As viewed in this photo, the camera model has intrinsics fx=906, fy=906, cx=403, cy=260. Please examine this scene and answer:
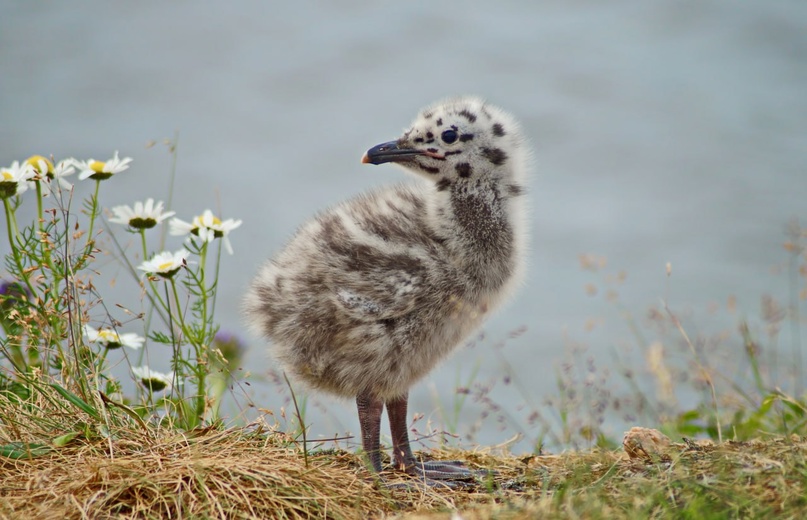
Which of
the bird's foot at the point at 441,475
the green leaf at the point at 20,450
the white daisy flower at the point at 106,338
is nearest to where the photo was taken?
the green leaf at the point at 20,450

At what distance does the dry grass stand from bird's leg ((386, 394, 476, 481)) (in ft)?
0.65

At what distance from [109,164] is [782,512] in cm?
304

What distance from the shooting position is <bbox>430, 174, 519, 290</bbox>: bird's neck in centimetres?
383

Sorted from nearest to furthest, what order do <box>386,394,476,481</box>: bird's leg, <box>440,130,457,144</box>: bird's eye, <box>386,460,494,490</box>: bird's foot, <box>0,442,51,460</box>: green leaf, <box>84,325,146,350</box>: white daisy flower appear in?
<box>0,442,51,460</box>: green leaf → <box>386,460,494,490</box>: bird's foot → <box>386,394,476,481</box>: bird's leg → <box>440,130,457,144</box>: bird's eye → <box>84,325,146,350</box>: white daisy flower

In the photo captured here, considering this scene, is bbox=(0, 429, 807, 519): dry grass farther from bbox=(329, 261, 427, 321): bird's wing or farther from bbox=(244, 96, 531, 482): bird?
bbox=(329, 261, 427, 321): bird's wing

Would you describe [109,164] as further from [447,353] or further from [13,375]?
[447,353]

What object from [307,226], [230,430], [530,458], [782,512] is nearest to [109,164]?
[307,226]

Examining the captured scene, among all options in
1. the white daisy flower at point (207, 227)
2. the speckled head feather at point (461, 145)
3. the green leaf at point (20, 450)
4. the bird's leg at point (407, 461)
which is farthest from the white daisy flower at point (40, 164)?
the bird's leg at point (407, 461)

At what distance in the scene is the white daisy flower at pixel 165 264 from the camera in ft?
12.4

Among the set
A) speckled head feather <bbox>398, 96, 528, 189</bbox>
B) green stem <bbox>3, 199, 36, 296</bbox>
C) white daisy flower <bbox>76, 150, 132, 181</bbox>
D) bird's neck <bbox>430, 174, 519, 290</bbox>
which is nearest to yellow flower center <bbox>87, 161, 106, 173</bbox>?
white daisy flower <bbox>76, 150, 132, 181</bbox>

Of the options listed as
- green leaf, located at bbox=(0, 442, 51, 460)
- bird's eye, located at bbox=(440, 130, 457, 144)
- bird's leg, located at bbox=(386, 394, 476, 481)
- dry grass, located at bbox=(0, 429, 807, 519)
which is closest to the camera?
dry grass, located at bbox=(0, 429, 807, 519)

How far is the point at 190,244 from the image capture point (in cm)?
413

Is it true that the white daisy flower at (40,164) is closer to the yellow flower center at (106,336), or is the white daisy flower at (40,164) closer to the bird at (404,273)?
the yellow flower center at (106,336)

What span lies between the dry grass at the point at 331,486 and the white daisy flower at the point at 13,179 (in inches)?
45.4
